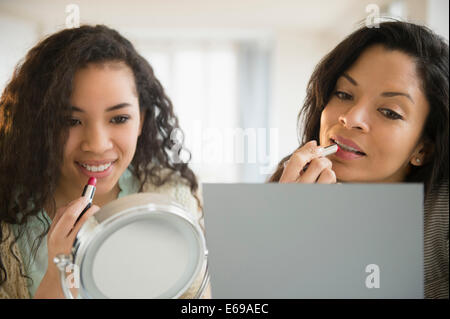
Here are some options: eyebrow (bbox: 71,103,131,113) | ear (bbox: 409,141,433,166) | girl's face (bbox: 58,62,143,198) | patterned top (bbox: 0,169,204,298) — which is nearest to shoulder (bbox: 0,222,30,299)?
patterned top (bbox: 0,169,204,298)

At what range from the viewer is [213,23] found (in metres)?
0.75

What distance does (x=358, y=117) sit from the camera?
2.38ft

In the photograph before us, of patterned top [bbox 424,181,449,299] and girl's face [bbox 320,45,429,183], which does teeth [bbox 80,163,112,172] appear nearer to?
girl's face [bbox 320,45,429,183]

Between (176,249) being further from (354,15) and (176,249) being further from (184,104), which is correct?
(354,15)

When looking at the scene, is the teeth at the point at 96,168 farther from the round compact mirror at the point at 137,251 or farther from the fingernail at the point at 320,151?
the fingernail at the point at 320,151

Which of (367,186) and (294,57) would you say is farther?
(294,57)

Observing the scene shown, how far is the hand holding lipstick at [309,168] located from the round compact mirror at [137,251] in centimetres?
22

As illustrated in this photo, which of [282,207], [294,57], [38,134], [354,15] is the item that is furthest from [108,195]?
[354,15]

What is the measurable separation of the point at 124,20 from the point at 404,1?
49cm

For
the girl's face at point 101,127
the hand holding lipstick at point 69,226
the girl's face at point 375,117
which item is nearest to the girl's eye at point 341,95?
the girl's face at point 375,117

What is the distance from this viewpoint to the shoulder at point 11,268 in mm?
712

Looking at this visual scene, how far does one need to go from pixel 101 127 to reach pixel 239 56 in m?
0.27

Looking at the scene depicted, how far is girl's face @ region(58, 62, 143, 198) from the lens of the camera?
665 millimetres

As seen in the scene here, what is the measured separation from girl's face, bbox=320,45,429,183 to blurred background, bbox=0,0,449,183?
0.07 metres
